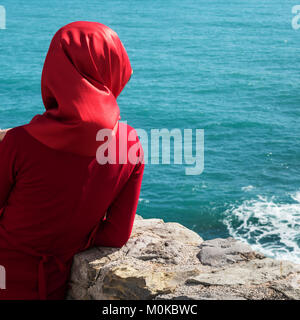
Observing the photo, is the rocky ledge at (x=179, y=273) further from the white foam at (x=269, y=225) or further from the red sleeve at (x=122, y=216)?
the white foam at (x=269, y=225)

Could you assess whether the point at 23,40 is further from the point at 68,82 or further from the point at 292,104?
the point at 68,82

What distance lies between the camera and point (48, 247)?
2.52m

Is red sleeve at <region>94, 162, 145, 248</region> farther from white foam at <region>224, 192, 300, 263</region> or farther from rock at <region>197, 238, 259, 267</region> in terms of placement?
white foam at <region>224, 192, 300, 263</region>

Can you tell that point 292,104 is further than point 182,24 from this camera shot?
No

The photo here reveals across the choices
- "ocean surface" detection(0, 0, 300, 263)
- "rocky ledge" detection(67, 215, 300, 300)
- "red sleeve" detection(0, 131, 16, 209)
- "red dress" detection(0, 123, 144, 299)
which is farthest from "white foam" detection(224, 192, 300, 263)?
"red sleeve" detection(0, 131, 16, 209)

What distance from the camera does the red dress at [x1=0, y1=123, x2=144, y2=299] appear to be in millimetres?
2293

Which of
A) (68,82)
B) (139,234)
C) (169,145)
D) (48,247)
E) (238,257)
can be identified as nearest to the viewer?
(68,82)

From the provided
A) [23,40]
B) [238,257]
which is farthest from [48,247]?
[23,40]

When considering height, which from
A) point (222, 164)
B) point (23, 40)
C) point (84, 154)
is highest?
point (84, 154)

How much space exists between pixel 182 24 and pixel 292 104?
118ft

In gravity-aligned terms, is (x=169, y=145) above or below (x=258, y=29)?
below

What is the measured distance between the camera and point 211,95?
1802 inches

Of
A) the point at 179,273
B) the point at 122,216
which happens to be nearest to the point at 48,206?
the point at 122,216

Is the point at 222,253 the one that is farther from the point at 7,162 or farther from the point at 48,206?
the point at 7,162
